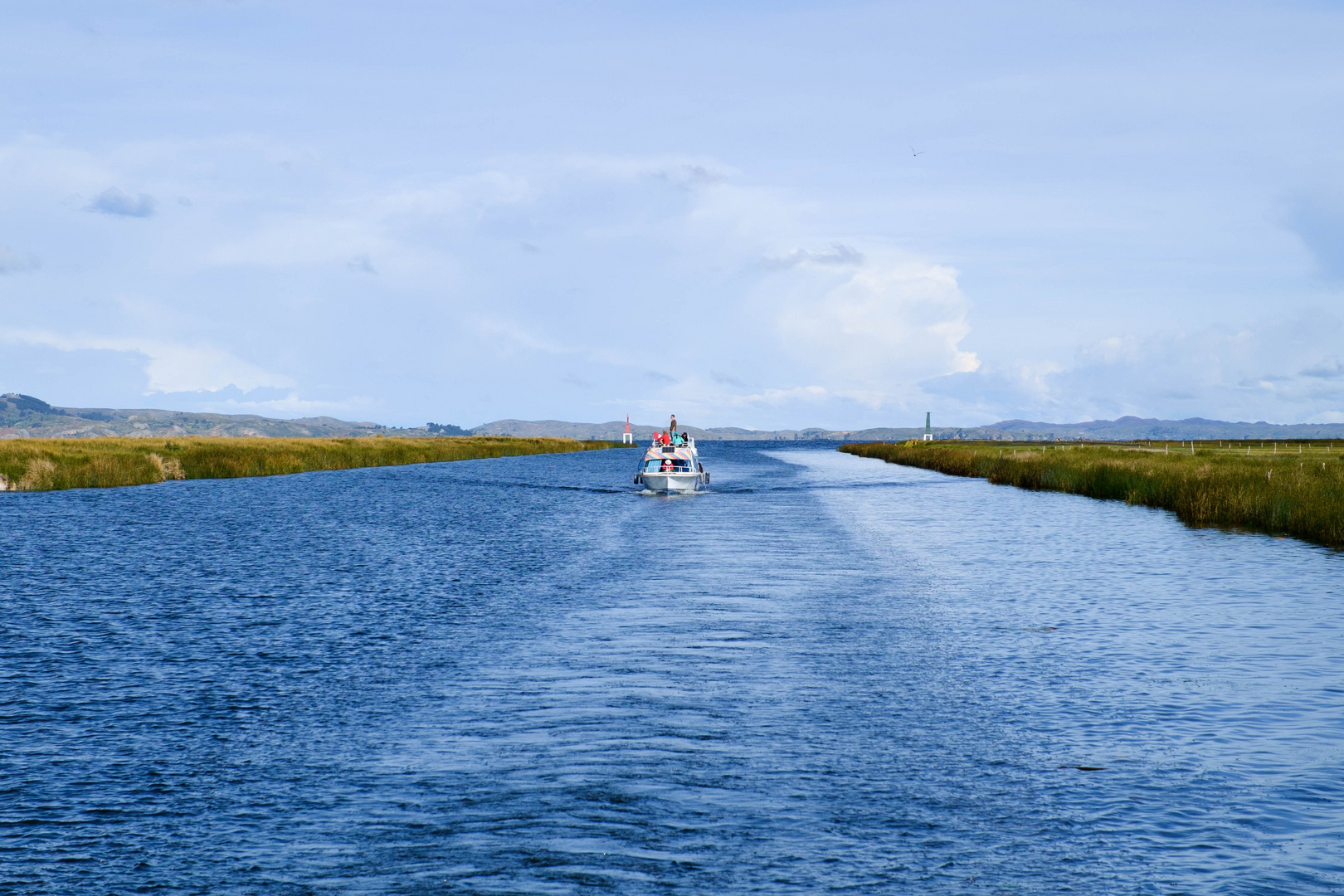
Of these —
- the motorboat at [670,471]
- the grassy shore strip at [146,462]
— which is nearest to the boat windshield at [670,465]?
the motorboat at [670,471]

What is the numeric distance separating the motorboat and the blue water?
30.4 m

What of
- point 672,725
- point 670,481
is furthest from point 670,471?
point 672,725

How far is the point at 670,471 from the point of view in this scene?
62531 millimetres

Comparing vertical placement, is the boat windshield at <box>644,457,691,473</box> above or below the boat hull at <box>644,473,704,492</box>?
above

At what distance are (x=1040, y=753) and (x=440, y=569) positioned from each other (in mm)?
21515

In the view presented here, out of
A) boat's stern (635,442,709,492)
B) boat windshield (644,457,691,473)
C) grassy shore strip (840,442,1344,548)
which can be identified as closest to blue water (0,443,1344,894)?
grassy shore strip (840,442,1344,548)

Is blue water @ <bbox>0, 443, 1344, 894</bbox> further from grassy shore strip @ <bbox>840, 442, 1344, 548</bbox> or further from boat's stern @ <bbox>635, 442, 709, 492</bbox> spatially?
boat's stern @ <bbox>635, 442, 709, 492</bbox>

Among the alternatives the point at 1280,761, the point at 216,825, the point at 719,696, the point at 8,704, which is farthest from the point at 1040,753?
the point at 8,704

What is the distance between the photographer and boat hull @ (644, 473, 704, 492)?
205ft

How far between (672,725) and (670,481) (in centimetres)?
4916

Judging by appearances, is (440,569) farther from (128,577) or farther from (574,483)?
(574,483)

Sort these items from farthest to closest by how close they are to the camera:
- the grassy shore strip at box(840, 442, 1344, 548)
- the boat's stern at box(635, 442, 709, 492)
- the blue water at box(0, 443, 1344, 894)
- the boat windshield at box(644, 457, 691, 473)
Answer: the boat windshield at box(644, 457, 691, 473) < the boat's stern at box(635, 442, 709, 492) < the grassy shore strip at box(840, 442, 1344, 548) < the blue water at box(0, 443, 1344, 894)

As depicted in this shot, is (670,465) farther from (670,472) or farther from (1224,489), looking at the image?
(1224,489)

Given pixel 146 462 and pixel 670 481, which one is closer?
pixel 670 481
